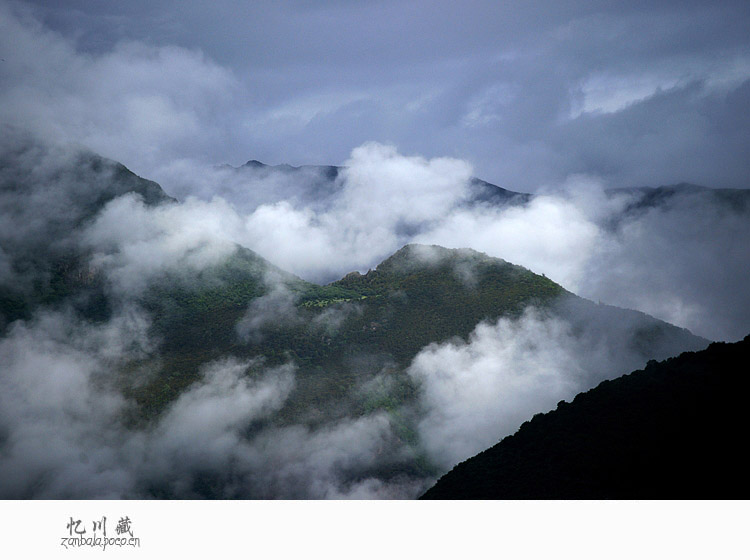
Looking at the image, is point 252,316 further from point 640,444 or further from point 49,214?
point 640,444

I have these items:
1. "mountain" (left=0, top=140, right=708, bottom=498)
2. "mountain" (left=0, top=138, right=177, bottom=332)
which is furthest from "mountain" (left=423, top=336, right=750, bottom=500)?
"mountain" (left=0, top=138, right=177, bottom=332)

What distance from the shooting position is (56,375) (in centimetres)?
5294

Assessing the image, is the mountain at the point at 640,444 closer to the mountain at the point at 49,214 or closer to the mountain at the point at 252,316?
the mountain at the point at 252,316

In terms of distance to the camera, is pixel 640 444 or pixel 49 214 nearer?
pixel 640 444

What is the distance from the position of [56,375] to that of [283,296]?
2368cm

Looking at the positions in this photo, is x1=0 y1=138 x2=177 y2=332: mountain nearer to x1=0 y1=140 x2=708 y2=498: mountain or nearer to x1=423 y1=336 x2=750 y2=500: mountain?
x1=0 y1=140 x2=708 y2=498: mountain

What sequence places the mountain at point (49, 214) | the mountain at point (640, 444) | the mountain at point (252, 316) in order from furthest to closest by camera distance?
1. the mountain at point (49, 214)
2. the mountain at point (252, 316)
3. the mountain at point (640, 444)

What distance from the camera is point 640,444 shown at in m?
17.9

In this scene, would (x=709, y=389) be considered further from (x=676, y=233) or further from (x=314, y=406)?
(x=676, y=233)

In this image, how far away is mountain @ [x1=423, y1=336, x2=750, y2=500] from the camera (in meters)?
16.1

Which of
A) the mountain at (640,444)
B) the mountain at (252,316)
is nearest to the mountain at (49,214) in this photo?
the mountain at (252,316)

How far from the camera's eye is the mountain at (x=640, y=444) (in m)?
16.1

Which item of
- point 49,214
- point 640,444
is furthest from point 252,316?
point 640,444

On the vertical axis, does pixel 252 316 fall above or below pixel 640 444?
above
